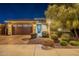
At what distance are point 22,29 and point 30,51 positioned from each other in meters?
0.30

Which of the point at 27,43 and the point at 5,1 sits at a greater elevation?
the point at 5,1

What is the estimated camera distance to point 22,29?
4.23 metres

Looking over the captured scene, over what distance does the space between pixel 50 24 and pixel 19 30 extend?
1.35 ft

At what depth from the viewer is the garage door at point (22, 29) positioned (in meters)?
4.22

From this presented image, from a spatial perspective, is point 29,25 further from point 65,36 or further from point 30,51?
point 65,36

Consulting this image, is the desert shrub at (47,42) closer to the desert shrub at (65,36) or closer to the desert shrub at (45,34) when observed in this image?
the desert shrub at (45,34)

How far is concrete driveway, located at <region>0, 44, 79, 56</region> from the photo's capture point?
4.21 metres

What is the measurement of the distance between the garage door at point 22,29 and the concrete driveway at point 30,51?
169 mm

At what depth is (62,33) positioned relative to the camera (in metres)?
4.21

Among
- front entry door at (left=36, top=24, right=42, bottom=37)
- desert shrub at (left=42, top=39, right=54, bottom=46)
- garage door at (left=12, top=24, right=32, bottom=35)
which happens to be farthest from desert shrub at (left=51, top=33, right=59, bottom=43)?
garage door at (left=12, top=24, right=32, bottom=35)

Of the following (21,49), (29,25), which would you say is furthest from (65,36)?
(21,49)

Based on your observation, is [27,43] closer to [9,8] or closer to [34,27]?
[34,27]

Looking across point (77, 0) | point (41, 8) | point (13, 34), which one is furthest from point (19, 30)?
point (77, 0)

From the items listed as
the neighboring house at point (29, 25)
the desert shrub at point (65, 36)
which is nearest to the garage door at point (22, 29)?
Result: the neighboring house at point (29, 25)
